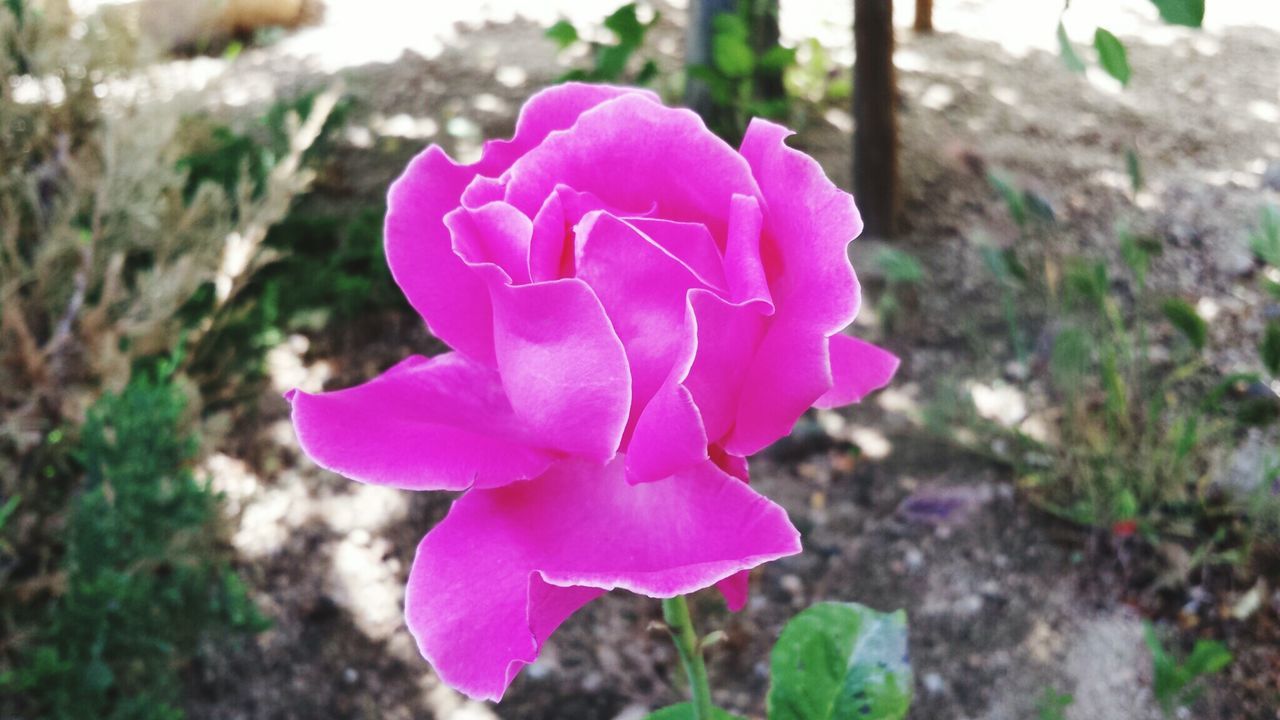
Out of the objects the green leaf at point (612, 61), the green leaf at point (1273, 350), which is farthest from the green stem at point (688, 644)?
the green leaf at point (612, 61)

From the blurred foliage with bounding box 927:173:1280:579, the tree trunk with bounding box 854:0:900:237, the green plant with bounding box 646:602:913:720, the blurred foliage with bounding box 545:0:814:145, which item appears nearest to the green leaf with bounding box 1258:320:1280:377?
the blurred foliage with bounding box 927:173:1280:579

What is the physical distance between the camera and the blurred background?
5.85 ft

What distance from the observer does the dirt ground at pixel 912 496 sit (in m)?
1.92

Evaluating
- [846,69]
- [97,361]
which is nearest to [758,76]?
[846,69]

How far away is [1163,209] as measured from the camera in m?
3.10

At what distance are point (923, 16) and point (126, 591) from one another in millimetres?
3877

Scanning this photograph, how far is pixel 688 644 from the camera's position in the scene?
72 centimetres

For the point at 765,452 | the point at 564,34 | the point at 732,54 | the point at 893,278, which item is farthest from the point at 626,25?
the point at 765,452

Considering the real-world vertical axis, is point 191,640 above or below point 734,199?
below

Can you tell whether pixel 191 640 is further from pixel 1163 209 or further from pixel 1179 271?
pixel 1163 209

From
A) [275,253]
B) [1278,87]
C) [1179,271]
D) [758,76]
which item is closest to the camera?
[275,253]

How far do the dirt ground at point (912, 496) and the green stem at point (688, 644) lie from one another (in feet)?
3.83

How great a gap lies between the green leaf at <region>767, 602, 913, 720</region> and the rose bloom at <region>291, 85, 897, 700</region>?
25cm

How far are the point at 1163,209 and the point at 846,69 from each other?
1401 millimetres
